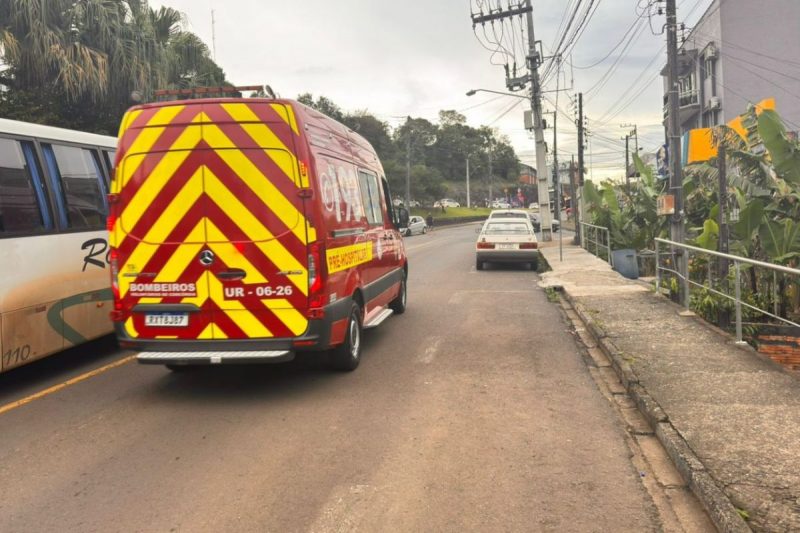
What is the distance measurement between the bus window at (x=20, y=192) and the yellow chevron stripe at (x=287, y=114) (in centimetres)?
279

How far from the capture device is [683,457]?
165 inches

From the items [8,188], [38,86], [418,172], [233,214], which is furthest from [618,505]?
[418,172]

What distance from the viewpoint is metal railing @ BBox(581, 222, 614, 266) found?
62.5 ft

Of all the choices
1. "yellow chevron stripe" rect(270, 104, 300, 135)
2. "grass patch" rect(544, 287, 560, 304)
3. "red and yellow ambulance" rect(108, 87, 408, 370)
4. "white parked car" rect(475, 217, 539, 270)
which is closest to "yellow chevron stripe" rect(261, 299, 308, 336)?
"red and yellow ambulance" rect(108, 87, 408, 370)

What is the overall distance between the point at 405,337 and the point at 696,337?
12.3 feet

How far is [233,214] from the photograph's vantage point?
5.80m

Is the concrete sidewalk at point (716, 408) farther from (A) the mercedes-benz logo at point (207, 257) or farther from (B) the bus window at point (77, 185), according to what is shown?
(B) the bus window at point (77, 185)

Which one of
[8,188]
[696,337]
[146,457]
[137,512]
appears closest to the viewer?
[137,512]

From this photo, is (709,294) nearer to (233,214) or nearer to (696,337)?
(696,337)

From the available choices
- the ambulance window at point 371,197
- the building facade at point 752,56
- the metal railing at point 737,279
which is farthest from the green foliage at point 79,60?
the building facade at point 752,56

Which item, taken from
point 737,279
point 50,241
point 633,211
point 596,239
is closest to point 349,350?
point 50,241

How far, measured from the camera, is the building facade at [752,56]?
2905cm

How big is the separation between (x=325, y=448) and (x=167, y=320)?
2.17 metres

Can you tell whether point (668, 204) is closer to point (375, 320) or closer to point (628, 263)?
point (628, 263)
